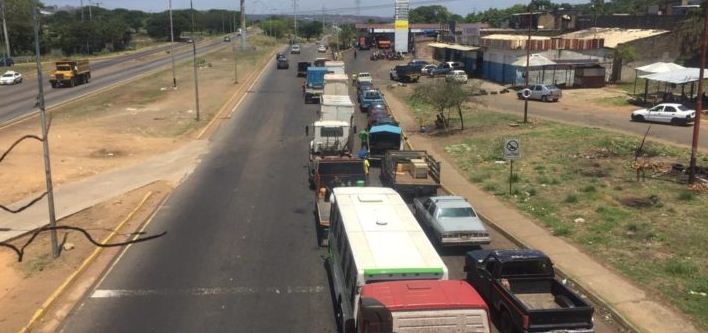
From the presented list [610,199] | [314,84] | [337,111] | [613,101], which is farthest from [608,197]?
[314,84]

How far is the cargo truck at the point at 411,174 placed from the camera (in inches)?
1022

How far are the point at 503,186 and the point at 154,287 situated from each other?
54.3ft

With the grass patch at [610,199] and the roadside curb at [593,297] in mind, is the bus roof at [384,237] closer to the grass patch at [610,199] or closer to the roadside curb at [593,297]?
the roadside curb at [593,297]

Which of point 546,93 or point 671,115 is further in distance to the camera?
point 546,93

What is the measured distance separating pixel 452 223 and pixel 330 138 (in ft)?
40.3

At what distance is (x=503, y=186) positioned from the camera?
1106 inches

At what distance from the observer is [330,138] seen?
3127cm

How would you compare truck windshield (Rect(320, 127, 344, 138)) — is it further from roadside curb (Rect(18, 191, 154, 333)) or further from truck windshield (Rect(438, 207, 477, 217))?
truck windshield (Rect(438, 207, 477, 217))

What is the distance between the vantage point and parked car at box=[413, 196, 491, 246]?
19703 mm

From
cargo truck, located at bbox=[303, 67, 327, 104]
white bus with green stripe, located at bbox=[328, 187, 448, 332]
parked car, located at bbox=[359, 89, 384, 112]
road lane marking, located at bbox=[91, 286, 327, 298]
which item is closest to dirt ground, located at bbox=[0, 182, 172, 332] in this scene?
road lane marking, located at bbox=[91, 286, 327, 298]

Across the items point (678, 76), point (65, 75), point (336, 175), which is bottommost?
point (336, 175)

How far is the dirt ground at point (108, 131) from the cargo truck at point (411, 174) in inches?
606

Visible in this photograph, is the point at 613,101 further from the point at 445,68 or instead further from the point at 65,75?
the point at 65,75

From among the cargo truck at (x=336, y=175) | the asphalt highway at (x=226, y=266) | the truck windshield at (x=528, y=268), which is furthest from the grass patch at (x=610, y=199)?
the cargo truck at (x=336, y=175)
